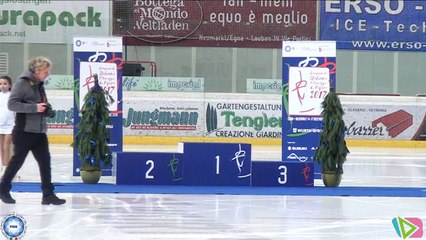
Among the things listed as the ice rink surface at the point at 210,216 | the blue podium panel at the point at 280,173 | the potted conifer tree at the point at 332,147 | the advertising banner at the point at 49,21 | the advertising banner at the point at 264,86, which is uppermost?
the advertising banner at the point at 49,21

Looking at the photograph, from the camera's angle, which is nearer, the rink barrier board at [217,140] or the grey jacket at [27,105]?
the grey jacket at [27,105]

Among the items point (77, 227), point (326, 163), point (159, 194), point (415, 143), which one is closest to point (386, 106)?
point (415, 143)

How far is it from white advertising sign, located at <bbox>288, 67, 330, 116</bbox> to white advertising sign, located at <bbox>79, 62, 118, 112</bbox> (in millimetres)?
2711

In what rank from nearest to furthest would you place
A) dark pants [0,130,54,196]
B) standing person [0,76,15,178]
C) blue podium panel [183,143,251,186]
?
dark pants [0,130,54,196] → blue podium panel [183,143,251,186] → standing person [0,76,15,178]

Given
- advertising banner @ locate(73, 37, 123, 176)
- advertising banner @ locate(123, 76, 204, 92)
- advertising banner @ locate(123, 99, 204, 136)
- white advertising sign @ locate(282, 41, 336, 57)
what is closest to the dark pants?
advertising banner @ locate(73, 37, 123, 176)

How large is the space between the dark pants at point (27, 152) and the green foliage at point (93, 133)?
2.20m

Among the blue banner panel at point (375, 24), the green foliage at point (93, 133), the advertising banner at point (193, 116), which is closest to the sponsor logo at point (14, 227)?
the green foliage at point (93, 133)

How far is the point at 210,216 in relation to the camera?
895cm

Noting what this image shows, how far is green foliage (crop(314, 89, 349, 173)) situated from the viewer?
11.8 meters

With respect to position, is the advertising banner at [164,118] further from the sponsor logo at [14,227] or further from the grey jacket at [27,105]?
the sponsor logo at [14,227]

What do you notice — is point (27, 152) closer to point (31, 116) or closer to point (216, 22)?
point (31, 116)

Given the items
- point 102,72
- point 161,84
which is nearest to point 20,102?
point 102,72

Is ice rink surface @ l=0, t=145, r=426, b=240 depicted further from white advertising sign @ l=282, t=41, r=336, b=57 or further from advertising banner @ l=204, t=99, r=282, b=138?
advertising banner @ l=204, t=99, r=282, b=138

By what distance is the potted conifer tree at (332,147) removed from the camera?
11812 mm
